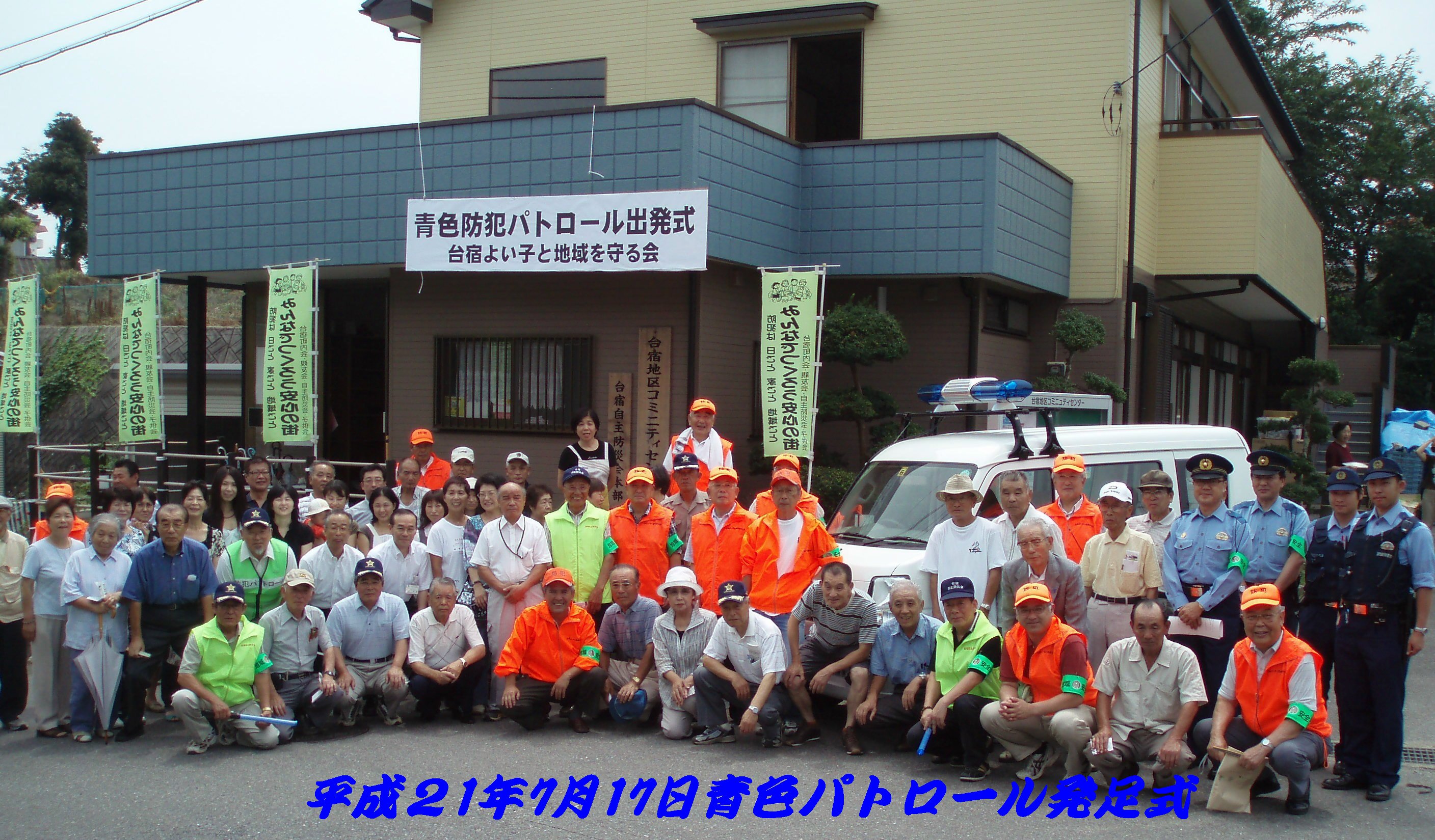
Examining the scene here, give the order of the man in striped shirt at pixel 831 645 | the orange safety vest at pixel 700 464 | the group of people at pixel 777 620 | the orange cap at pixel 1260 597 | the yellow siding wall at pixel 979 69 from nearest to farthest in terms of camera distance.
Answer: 1. the orange cap at pixel 1260 597
2. the group of people at pixel 777 620
3. the man in striped shirt at pixel 831 645
4. the orange safety vest at pixel 700 464
5. the yellow siding wall at pixel 979 69

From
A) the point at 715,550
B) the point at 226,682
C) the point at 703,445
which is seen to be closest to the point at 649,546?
the point at 715,550

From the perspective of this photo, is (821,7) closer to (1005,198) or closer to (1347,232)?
(1005,198)

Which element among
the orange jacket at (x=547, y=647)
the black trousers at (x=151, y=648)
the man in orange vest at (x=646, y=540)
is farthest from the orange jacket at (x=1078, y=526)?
the black trousers at (x=151, y=648)

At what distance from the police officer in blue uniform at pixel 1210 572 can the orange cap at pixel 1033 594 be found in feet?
3.17

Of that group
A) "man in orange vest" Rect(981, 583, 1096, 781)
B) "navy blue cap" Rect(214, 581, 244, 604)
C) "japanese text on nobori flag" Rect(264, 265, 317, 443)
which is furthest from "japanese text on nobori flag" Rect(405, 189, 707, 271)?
"man in orange vest" Rect(981, 583, 1096, 781)

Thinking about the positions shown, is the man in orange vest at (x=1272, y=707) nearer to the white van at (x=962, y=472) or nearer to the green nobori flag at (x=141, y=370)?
the white van at (x=962, y=472)

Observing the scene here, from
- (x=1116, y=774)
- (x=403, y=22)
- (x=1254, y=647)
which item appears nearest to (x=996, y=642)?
(x=1116, y=774)

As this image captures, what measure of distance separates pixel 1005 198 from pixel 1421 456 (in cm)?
1120

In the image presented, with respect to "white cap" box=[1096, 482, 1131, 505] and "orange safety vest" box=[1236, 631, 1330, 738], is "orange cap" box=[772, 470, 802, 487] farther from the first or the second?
"orange safety vest" box=[1236, 631, 1330, 738]

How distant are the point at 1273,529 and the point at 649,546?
4.14 metres

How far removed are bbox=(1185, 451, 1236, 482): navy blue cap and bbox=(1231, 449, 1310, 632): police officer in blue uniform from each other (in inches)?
7.1

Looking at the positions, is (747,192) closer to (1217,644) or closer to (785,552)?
(785,552)

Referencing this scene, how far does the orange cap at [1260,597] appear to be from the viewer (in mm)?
6180

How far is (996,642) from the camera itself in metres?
6.97
